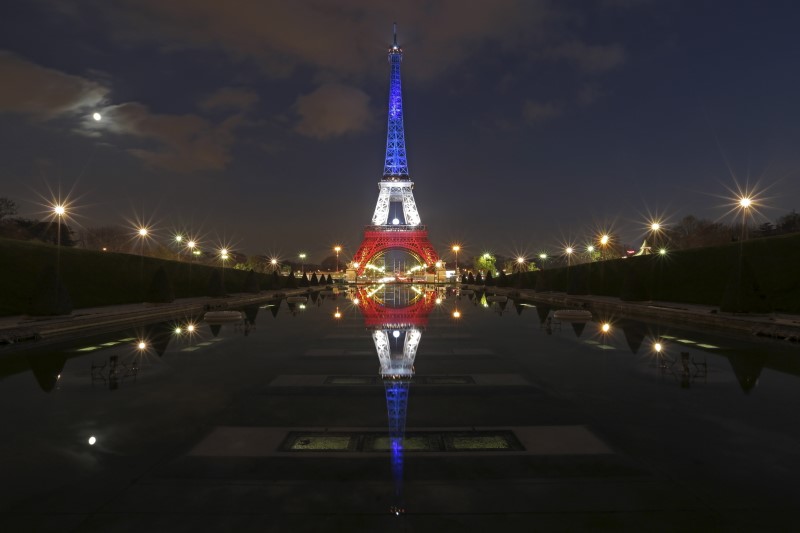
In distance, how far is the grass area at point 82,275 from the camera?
874 inches

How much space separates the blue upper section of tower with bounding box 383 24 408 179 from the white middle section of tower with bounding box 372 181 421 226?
72.5 inches

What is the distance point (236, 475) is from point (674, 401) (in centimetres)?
687

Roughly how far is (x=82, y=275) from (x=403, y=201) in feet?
216

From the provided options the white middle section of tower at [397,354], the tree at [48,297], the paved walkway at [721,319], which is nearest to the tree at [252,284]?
the tree at [48,297]

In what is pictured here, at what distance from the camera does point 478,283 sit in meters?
70.2

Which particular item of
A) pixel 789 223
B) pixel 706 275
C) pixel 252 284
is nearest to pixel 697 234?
pixel 789 223

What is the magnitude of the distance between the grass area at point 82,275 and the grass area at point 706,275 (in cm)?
2868

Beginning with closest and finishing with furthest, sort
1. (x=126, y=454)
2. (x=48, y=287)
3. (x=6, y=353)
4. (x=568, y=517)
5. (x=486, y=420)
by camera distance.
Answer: (x=568, y=517) → (x=126, y=454) → (x=486, y=420) → (x=6, y=353) → (x=48, y=287)

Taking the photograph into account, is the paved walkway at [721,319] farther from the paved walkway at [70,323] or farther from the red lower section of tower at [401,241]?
the red lower section of tower at [401,241]

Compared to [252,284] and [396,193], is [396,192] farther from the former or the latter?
[252,284]

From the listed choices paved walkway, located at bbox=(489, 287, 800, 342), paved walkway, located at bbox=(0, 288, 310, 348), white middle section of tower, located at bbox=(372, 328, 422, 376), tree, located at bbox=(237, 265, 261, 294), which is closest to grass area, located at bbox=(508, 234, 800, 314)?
paved walkway, located at bbox=(489, 287, 800, 342)

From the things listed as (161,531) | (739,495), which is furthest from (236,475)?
(739,495)

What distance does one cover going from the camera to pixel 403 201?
89312 millimetres

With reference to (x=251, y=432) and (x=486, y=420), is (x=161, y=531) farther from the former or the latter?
(x=486, y=420)
